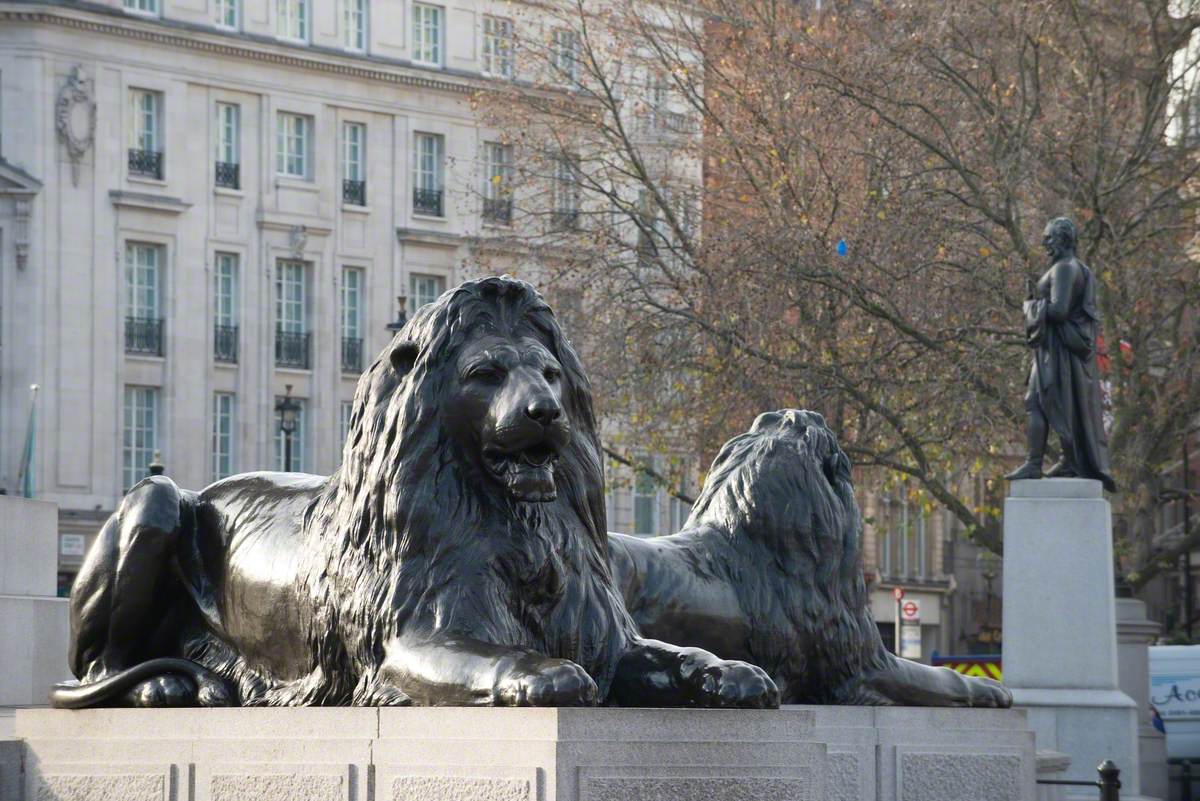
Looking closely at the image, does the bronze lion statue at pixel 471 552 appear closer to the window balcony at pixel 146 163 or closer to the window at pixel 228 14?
the window balcony at pixel 146 163

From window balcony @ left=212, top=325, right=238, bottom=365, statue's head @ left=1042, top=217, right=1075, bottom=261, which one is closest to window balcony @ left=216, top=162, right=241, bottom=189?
window balcony @ left=212, top=325, right=238, bottom=365

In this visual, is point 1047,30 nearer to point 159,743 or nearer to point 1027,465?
point 1027,465

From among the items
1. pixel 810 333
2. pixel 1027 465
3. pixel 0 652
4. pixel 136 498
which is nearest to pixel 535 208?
pixel 810 333

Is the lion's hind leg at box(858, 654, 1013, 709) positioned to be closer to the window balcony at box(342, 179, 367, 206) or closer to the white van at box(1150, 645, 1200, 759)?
the white van at box(1150, 645, 1200, 759)

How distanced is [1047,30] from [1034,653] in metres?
13.6

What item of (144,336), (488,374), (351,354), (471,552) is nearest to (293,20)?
(351,354)

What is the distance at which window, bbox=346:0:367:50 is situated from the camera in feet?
190

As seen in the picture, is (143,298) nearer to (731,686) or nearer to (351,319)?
(351,319)

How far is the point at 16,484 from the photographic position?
50.5m

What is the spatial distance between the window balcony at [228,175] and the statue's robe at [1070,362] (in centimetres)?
3510

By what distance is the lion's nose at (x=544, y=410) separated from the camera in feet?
22.5

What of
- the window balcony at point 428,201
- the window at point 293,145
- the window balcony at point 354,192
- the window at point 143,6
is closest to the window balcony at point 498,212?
the window balcony at point 428,201

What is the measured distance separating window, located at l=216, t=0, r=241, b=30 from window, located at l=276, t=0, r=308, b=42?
1.11 meters

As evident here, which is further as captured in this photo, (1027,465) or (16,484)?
(16,484)
